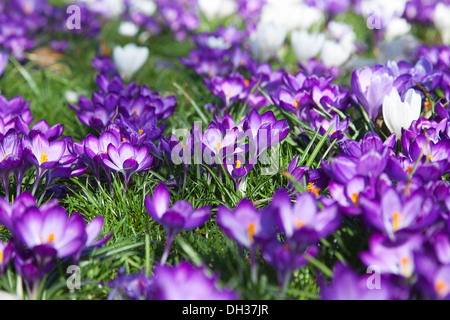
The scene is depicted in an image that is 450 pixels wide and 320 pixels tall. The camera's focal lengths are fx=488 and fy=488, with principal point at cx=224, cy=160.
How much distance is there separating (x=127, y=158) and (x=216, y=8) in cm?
404

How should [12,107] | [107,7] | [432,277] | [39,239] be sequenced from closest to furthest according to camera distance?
[432,277] → [39,239] → [12,107] → [107,7]

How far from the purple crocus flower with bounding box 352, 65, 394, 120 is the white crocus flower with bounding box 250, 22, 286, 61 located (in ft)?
4.48

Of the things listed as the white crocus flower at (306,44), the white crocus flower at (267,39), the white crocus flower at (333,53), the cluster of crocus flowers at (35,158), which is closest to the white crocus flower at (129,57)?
Result: the white crocus flower at (267,39)

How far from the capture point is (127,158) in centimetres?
193

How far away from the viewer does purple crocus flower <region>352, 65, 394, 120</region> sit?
213 centimetres

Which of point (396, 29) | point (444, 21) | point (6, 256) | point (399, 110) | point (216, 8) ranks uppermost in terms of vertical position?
point (216, 8)

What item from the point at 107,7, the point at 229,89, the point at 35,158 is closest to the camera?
the point at 35,158

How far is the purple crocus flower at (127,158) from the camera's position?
1.90m

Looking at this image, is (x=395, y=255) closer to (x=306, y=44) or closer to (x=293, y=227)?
(x=293, y=227)

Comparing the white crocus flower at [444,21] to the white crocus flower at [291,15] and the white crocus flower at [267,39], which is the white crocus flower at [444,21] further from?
the white crocus flower at [267,39]

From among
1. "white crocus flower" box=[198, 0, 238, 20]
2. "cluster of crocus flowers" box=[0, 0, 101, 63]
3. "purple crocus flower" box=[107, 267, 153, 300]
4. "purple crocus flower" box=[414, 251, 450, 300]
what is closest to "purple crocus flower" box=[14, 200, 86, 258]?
"purple crocus flower" box=[107, 267, 153, 300]

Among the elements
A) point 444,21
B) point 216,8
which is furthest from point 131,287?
point 216,8

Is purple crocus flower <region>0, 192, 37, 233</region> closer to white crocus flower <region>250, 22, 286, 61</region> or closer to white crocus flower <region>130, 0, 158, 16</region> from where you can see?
white crocus flower <region>250, 22, 286, 61</region>
